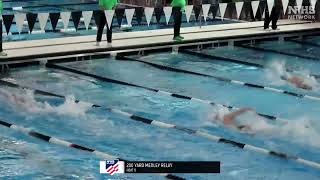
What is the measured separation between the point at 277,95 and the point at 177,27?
308 centimetres

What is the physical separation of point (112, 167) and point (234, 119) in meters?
2.14

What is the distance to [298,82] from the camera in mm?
8344

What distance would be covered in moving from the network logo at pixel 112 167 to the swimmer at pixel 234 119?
177 cm

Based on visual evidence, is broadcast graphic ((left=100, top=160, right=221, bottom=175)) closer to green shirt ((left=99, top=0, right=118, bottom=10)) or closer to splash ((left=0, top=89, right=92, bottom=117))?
splash ((left=0, top=89, right=92, bottom=117))

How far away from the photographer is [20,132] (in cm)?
604

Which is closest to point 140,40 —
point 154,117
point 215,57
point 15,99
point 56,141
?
point 215,57

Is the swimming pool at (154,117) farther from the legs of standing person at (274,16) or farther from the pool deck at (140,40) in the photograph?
the legs of standing person at (274,16)

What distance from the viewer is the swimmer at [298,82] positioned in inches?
322

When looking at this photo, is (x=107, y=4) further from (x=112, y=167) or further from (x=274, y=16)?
(x=112, y=167)

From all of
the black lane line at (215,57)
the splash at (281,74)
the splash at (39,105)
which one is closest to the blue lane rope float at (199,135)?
the splash at (39,105)

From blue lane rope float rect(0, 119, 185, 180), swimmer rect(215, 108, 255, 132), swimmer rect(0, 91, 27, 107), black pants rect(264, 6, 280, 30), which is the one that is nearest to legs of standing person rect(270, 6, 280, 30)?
black pants rect(264, 6, 280, 30)

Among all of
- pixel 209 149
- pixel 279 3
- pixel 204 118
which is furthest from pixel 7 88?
pixel 279 3

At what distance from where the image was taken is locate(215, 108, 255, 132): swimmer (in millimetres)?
6363

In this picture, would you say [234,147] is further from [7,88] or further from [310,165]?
[7,88]
